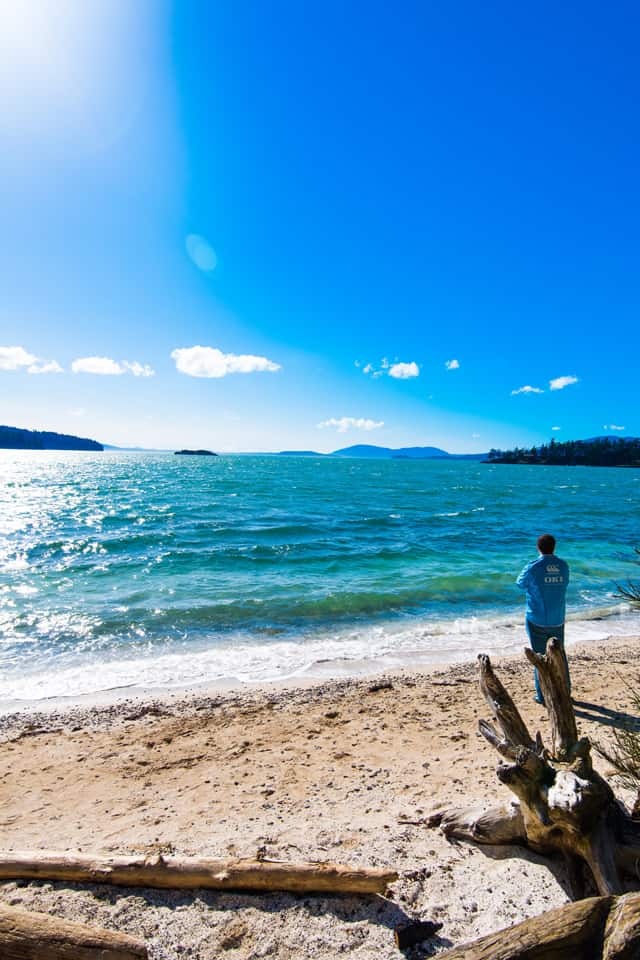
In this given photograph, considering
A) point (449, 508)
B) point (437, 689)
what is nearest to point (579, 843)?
point (437, 689)

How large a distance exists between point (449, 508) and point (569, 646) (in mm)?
27985

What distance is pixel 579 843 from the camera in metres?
2.84

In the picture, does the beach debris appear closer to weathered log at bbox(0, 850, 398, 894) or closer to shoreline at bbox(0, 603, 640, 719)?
weathered log at bbox(0, 850, 398, 894)

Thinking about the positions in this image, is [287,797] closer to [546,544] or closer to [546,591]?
[546,591]

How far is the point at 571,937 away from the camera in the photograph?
191 centimetres

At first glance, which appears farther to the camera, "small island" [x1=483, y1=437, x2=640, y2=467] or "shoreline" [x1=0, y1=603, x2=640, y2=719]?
"small island" [x1=483, y1=437, x2=640, y2=467]

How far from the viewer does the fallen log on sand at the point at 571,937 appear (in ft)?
6.09

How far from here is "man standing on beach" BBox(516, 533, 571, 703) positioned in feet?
21.5

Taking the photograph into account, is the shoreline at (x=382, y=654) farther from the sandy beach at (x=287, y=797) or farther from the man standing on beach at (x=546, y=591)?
the man standing on beach at (x=546, y=591)

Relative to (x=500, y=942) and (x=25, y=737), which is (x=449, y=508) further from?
(x=500, y=942)

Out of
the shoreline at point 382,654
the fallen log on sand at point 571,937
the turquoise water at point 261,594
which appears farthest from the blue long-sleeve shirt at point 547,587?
the fallen log on sand at point 571,937

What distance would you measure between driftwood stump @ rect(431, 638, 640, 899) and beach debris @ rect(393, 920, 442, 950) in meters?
0.97

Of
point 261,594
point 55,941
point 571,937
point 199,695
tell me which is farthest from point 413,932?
point 261,594

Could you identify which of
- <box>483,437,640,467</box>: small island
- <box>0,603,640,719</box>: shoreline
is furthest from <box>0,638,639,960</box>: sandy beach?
<box>483,437,640,467</box>: small island
